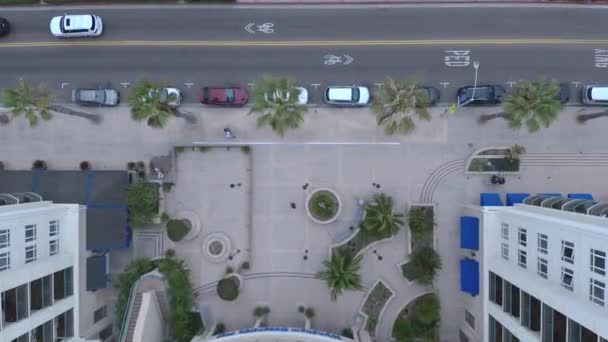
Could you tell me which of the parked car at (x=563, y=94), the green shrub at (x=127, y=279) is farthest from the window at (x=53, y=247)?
the parked car at (x=563, y=94)

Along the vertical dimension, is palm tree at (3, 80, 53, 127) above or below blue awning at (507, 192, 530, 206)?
above

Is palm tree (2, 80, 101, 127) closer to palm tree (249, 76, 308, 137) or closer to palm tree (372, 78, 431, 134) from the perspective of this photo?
palm tree (249, 76, 308, 137)

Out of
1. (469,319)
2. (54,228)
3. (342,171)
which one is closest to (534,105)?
(342,171)

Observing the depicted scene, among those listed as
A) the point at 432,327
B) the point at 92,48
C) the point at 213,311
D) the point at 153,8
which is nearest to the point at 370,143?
the point at 432,327

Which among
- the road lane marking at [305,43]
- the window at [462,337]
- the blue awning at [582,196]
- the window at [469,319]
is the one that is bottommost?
the window at [462,337]

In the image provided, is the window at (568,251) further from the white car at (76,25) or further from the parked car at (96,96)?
the white car at (76,25)

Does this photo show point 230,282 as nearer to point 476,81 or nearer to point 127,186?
point 127,186

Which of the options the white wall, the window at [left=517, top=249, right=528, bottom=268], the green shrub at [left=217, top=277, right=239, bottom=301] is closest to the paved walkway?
the green shrub at [left=217, top=277, right=239, bottom=301]

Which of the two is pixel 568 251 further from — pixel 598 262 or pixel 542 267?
pixel 542 267
